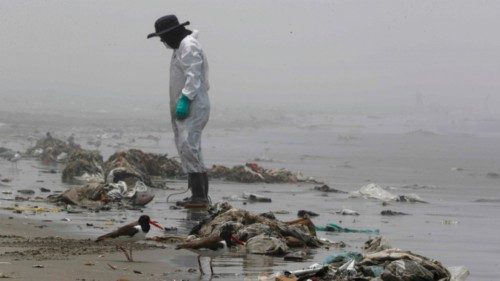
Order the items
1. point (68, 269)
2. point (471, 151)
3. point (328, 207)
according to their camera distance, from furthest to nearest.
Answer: point (471, 151) < point (328, 207) < point (68, 269)

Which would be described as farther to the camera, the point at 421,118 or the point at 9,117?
the point at 421,118

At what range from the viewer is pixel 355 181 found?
21.0 meters

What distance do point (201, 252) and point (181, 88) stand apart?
5.19 metres

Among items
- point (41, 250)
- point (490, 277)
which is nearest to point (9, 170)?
point (41, 250)

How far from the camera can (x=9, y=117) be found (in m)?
40.6

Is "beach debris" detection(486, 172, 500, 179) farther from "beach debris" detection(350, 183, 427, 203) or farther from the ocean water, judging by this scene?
"beach debris" detection(350, 183, 427, 203)

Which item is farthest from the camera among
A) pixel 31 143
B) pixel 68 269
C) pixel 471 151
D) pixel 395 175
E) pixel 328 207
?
pixel 471 151

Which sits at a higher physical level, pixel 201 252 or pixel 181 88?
pixel 181 88

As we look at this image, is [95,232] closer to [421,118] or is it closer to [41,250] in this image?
[41,250]

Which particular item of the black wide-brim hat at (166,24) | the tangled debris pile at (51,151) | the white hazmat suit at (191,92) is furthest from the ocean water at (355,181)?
the black wide-brim hat at (166,24)

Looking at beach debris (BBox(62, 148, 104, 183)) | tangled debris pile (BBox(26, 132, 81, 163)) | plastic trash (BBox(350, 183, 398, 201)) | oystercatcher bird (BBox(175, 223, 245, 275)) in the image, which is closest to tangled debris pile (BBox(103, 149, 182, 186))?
beach debris (BBox(62, 148, 104, 183))

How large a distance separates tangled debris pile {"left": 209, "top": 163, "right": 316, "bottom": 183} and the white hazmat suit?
5.78 meters

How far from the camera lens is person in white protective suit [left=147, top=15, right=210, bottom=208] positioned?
43.5 ft

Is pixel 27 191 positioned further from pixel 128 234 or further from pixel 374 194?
pixel 128 234
